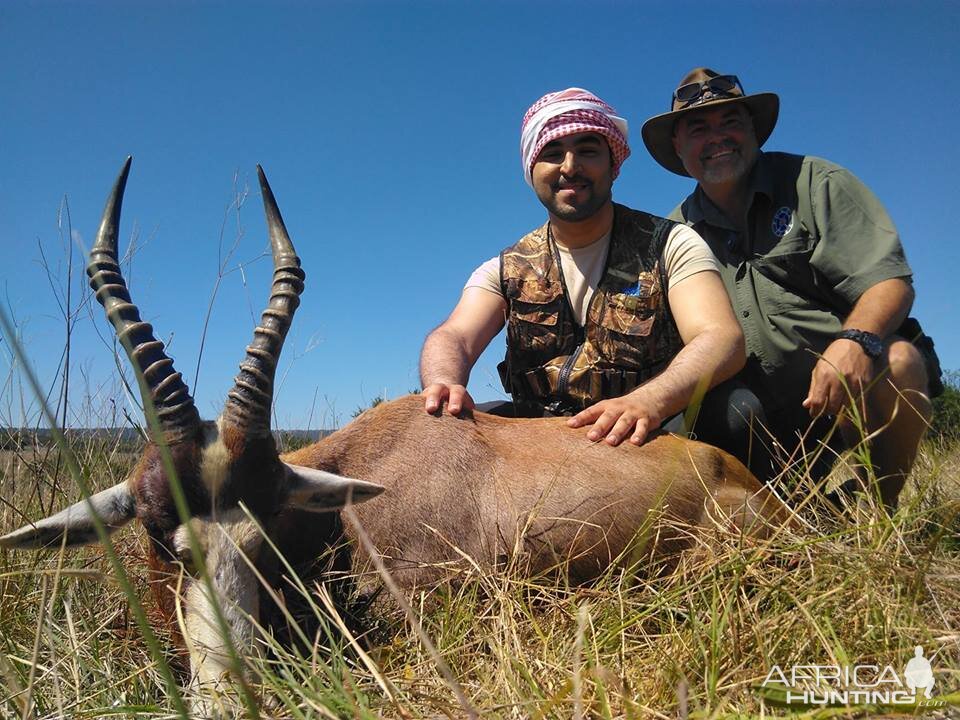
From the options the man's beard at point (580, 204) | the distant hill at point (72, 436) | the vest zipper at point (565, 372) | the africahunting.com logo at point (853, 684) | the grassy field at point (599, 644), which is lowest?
the africahunting.com logo at point (853, 684)

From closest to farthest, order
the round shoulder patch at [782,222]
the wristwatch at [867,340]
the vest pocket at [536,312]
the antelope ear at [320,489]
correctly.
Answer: the antelope ear at [320,489], the wristwatch at [867,340], the vest pocket at [536,312], the round shoulder patch at [782,222]

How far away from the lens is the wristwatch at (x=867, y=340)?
4.11m

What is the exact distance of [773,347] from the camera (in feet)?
15.3

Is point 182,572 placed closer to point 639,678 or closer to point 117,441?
point 639,678

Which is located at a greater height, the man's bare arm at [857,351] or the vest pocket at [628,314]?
the vest pocket at [628,314]

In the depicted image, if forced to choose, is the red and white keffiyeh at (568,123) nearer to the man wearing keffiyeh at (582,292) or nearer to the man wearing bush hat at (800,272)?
the man wearing keffiyeh at (582,292)

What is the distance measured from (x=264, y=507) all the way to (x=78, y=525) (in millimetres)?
802

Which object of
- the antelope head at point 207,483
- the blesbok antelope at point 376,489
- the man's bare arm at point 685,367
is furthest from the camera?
the man's bare arm at point 685,367

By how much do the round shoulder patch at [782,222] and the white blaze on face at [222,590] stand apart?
387 cm

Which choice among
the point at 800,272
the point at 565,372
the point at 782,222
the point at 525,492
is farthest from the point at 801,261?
the point at 525,492

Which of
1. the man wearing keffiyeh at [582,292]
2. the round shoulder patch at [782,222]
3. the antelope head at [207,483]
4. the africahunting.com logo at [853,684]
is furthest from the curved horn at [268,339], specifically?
the round shoulder patch at [782,222]

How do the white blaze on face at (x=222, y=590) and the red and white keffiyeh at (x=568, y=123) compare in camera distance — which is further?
the red and white keffiyeh at (x=568, y=123)

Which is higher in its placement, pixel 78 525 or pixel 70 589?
pixel 78 525

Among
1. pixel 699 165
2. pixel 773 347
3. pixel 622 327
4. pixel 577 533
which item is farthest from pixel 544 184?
pixel 577 533
